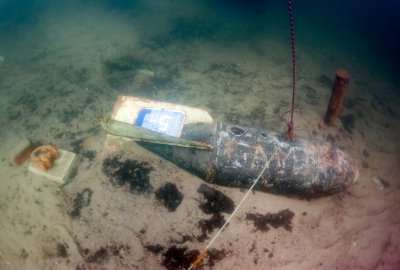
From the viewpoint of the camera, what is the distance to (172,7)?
396 inches

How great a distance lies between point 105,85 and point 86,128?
4.92ft

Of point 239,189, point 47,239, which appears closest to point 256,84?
point 239,189

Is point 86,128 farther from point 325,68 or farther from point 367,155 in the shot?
point 325,68

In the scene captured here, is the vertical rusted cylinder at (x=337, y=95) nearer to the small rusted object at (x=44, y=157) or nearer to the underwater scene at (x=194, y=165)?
the underwater scene at (x=194, y=165)

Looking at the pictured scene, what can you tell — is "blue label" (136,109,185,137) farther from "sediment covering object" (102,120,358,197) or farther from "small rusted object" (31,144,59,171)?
"small rusted object" (31,144,59,171)

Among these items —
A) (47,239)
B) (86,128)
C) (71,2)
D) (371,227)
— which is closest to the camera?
(47,239)

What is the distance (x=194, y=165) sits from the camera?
3.96 metres

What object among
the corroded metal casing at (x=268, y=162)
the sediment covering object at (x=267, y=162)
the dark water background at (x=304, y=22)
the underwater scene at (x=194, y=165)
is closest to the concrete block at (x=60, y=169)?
the underwater scene at (x=194, y=165)

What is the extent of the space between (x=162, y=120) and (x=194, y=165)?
0.93 meters

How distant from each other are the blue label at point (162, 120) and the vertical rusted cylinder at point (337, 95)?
2.80 meters

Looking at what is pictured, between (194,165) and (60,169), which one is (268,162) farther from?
(60,169)

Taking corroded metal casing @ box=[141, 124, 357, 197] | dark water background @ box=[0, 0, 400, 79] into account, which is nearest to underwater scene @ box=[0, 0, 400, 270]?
corroded metal casing @ box=[141, 124, 357, 197]

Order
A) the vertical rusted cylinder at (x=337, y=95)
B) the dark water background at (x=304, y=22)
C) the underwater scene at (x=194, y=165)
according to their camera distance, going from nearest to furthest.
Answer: the underwater scene at (x=194, y=165), the vertical rusted cylinder at (x=337, y=95), the dark water background at (x=304, y=22)

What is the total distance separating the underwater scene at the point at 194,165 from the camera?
3.62 metres
